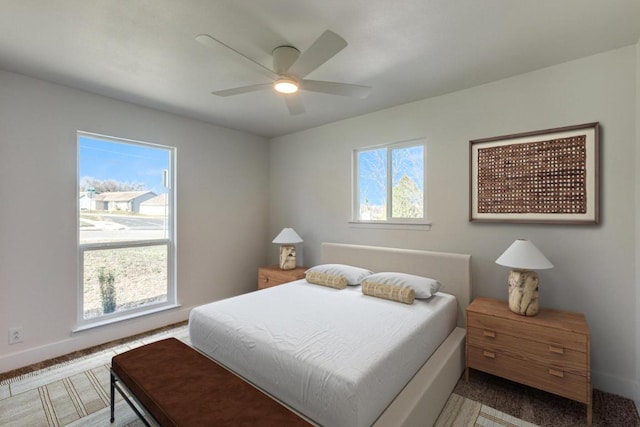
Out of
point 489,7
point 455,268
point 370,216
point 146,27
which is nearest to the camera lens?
point 489,7

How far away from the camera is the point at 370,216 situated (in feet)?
12.1

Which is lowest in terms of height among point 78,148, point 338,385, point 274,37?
point 338,385

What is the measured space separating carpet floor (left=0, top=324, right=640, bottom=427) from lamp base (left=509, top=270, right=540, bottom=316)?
2.12ft

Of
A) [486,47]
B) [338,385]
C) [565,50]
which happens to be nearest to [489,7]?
[486,47]

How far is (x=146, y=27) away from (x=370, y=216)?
282 cm

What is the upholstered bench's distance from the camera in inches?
52.9

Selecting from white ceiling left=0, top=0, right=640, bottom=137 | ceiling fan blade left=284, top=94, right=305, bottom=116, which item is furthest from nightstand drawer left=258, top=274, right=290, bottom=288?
white ceiling left=0, top=0, right=640, bottom=137

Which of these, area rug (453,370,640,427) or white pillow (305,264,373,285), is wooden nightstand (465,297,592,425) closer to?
area rug (453,370,640,427)

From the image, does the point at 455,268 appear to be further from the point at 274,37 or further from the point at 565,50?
the point at 274,37

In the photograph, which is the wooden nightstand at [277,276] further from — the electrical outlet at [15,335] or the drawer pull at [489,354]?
the electrical outlet at [15,335]

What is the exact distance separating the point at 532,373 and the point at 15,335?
4300 mm

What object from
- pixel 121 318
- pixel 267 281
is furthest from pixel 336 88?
pixel 121 318

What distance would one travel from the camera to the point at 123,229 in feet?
11.0

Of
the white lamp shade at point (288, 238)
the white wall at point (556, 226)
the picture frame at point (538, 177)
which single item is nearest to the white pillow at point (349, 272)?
the white wall at point (556, 226)
